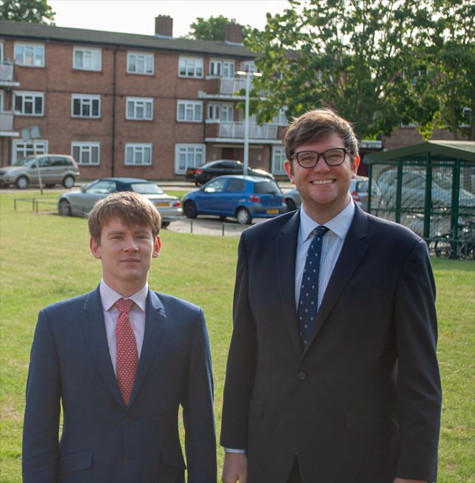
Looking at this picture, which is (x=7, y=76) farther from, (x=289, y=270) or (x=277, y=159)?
(x=289, y=270)

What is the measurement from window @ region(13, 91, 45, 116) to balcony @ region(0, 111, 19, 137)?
126cm

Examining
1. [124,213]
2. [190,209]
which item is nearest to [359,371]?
[124,213]

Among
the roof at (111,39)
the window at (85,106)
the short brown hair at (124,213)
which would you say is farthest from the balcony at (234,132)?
the short brown hair at (124,213)

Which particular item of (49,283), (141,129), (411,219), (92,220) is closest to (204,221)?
(411,219)

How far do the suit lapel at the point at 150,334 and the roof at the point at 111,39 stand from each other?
5437cm

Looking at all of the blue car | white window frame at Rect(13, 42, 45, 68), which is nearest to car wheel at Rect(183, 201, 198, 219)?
the blue car

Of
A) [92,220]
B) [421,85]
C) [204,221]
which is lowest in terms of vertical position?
[204,221]

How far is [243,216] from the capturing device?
1128 inches

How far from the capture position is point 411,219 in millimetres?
21453

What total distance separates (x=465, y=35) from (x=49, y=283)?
25.9 metres

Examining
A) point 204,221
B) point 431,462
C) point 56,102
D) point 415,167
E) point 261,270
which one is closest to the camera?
point 431,462

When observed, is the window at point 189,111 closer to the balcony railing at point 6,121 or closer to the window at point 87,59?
the window at point 87,59

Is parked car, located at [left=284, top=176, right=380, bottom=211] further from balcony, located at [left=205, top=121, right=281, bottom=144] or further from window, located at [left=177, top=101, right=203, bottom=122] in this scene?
balcony, located at [left=205, top=121, right=281, bottom=144]

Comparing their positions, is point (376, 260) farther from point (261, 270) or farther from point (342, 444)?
point (342, 444)
